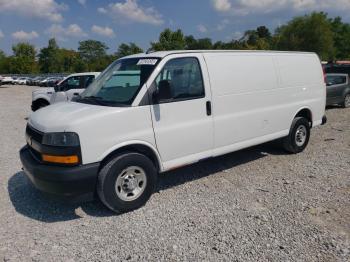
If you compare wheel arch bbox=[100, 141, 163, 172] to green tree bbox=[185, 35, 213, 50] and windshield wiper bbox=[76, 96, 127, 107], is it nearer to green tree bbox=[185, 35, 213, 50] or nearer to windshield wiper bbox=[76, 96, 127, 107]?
windshield wiper bbox=[76, 96, 127, 107]

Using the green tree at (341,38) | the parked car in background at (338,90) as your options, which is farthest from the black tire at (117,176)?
the green tree at (341,38)

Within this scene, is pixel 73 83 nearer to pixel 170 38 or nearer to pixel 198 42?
pixel 170 38

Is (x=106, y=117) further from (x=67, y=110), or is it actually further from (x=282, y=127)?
(x=282, y=127)

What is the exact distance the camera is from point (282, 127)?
625cm

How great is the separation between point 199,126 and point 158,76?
97 centimetres

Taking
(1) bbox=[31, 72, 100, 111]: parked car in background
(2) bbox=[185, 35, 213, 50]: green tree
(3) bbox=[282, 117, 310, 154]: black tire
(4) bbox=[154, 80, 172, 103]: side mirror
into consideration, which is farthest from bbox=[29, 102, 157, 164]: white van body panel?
(2) bbox=[185, 35, 213, 50]: green tree

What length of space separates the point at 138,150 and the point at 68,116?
101 cm

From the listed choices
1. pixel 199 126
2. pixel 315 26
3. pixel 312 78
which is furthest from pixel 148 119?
pixel 315 26

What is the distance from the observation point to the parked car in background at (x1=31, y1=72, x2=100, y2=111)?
10773mm

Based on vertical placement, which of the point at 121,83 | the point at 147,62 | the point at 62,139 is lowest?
the point at 62,139

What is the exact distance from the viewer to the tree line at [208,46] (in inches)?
1714

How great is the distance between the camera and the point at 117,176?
13.5ft

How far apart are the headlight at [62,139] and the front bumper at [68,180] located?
276 millimetres

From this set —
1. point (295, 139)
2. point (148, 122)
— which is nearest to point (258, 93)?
point (295, 139)
